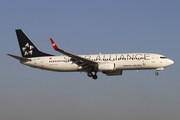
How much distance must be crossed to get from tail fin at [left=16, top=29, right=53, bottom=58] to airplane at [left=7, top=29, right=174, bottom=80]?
483 mm

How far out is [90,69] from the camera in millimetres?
48781

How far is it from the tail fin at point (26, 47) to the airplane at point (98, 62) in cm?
48

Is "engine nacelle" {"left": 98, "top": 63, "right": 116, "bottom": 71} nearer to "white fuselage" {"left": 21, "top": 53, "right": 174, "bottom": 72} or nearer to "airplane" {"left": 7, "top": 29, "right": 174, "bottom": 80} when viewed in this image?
"airplane" {"left": 7, "top": 29, "right": 174, "bottom": 80}

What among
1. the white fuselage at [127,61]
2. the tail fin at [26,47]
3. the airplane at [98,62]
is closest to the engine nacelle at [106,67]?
the airplane at [98,62]

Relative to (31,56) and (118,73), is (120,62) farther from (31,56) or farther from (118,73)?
(31,56)

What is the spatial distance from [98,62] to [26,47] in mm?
14516

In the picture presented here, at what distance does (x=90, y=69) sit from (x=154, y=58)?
10725 mm

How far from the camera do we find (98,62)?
48.3 metres

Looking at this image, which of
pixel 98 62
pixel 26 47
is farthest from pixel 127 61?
pixel 26 47

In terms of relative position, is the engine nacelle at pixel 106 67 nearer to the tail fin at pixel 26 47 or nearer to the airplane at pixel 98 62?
the airplane at pixel 98 62

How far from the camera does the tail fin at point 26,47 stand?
52.8 metres

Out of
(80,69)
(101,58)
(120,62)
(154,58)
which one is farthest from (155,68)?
(80,69)

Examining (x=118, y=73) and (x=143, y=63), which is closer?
(x=143, y=63)

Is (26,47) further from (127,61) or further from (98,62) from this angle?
(127,61)
